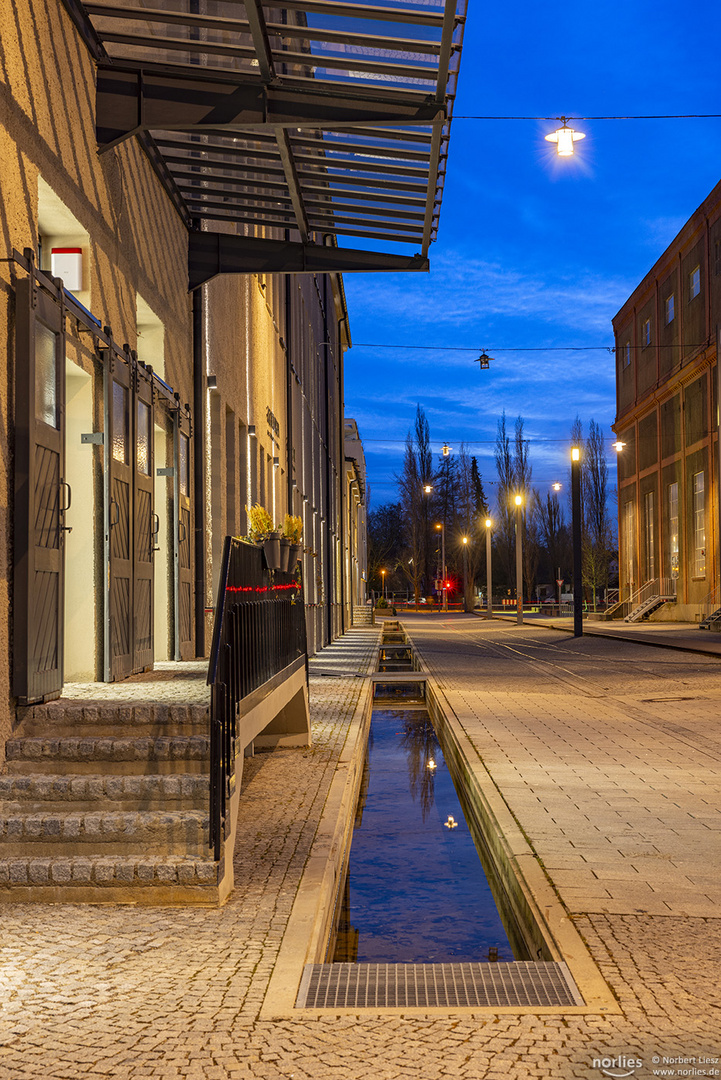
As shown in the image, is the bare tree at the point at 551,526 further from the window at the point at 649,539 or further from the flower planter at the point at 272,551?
the flower planter at the point at 272,551

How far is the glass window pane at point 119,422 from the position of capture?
938 centimetres

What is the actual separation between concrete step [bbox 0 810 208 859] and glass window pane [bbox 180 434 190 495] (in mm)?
7268

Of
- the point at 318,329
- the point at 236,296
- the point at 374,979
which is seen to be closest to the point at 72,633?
the point at 374,979

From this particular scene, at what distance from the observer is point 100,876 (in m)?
5.50

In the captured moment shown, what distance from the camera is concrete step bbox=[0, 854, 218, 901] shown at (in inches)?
215

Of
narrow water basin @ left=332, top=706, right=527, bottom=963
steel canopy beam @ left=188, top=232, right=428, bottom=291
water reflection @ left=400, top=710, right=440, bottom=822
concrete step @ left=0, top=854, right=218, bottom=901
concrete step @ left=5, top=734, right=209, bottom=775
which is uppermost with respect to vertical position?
steel canopy beam @ left=188, top=232, right=428, bottom=291

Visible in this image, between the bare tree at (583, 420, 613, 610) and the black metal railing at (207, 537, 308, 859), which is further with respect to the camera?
the bare tree at (583, 420, 613, 610)

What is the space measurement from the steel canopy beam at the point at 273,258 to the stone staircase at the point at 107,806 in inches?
294

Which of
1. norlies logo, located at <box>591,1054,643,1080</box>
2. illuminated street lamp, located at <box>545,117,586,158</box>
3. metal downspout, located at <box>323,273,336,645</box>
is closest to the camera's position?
norlies logo, located at <box>591,1054,643,1080</box>

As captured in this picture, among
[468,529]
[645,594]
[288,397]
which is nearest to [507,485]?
[468,529]

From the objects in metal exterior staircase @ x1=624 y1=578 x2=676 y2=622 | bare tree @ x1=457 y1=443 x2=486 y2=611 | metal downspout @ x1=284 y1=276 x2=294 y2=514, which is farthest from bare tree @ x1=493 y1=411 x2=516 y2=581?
metal downspout @ x1=284 y1=276 x2=294 y2=514

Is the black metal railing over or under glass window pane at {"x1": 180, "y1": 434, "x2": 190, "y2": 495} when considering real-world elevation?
under

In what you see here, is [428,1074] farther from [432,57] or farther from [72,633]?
[432,57]

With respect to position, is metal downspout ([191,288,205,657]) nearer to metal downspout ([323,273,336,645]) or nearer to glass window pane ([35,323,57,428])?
glass window pane ([35,323,57,428])
